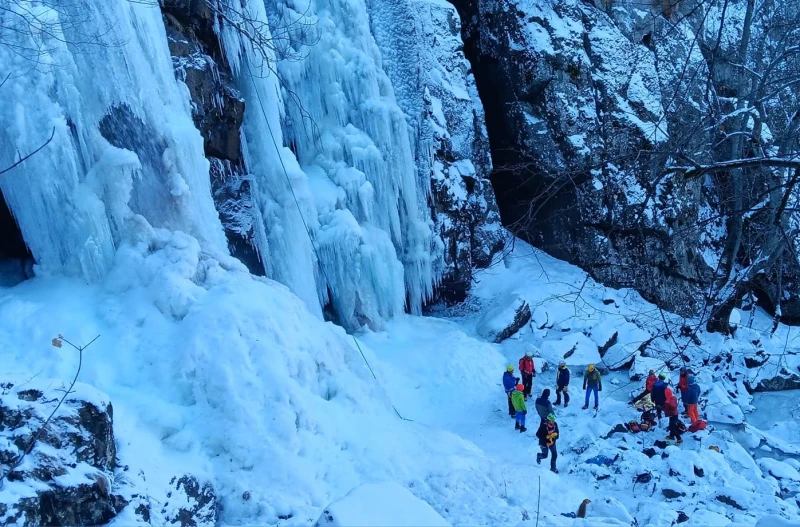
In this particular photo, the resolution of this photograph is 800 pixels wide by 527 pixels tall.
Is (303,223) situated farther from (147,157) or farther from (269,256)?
(147,157)

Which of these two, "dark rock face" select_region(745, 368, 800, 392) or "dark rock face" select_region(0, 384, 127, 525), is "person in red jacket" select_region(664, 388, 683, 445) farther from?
"dark rock face" select_region(0, 384, 127, 525)

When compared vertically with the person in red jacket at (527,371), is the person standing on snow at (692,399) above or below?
below

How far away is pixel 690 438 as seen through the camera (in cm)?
823

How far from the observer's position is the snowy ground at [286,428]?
556 cm

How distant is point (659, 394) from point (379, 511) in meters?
7.07

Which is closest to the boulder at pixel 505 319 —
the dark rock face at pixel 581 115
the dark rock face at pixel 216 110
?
the dark rock face at pixel 581 115

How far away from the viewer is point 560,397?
9.42m

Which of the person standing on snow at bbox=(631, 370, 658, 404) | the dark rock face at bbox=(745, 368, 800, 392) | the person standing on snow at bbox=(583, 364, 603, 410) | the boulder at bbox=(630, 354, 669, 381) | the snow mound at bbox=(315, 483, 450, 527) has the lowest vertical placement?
the dark rock face at bbox=(745, 368, 800, 392)

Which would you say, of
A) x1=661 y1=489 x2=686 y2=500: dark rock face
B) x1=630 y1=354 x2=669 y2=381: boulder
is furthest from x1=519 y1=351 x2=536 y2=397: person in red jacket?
x1=661 y1=489 x2=686 y2=500: dark rock face

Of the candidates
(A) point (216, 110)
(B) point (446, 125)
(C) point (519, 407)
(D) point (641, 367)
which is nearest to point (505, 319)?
(D) point (641, 367)

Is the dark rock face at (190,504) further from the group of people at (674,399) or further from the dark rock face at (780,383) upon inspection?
the dark rock face at (780,383)

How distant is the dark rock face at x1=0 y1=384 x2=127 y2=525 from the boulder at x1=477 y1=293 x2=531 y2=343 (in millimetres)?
7548

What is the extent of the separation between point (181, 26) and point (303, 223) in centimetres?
335

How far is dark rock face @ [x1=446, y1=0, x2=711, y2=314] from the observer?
1352 centimetres
